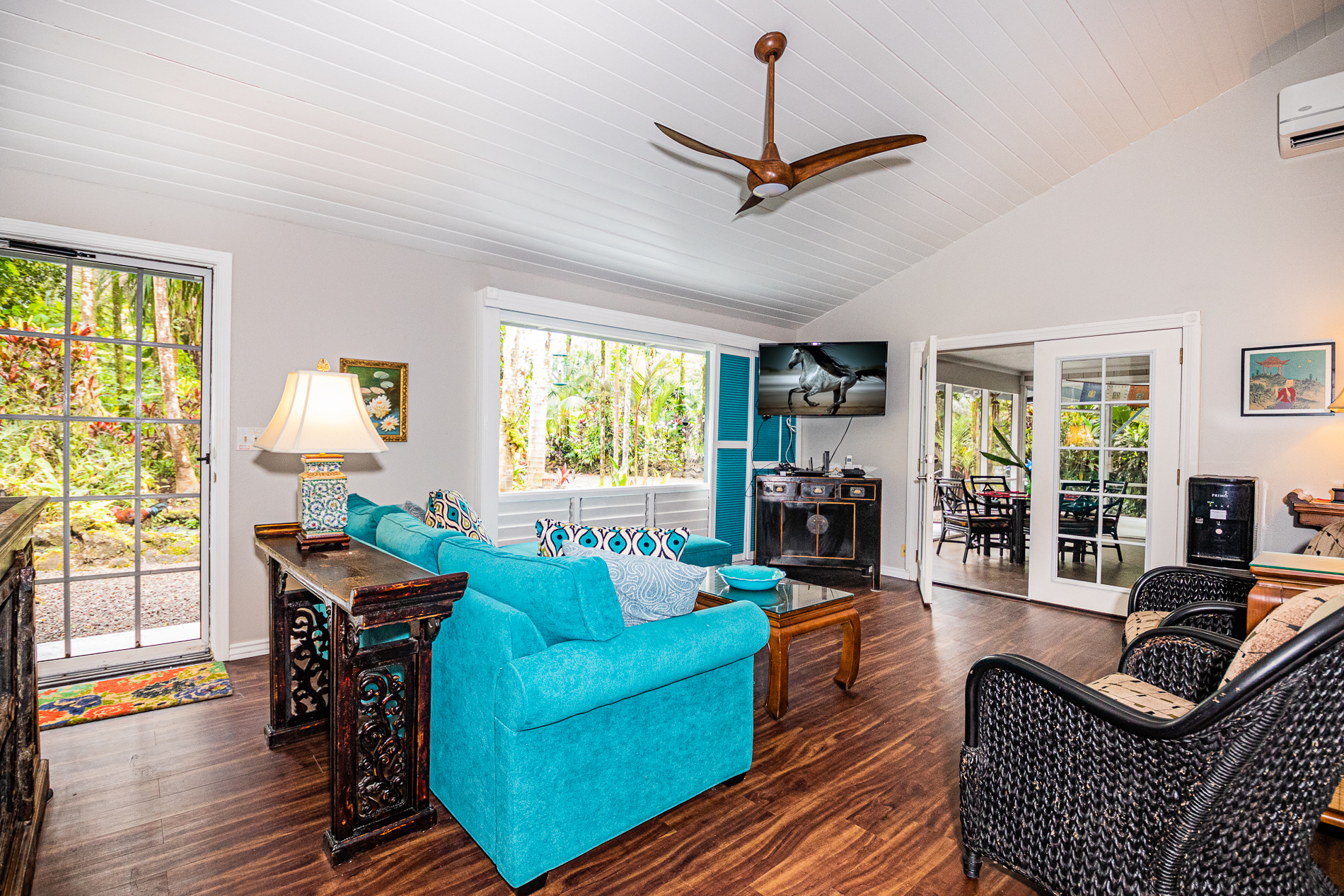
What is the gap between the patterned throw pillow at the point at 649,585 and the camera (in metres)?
1.91

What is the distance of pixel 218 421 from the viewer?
3.30 m

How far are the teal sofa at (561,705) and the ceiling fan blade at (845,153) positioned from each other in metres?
1.77

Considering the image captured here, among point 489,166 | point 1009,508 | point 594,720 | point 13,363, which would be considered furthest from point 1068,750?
point 1009,508

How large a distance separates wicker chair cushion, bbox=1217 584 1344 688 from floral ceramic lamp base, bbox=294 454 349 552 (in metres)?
2.65

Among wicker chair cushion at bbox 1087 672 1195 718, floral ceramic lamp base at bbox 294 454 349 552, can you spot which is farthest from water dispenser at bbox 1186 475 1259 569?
floral ceramic lamp base at bbox 294 454 349 552

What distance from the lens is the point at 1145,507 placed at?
4.43m

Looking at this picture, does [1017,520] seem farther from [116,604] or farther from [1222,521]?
[116,604]

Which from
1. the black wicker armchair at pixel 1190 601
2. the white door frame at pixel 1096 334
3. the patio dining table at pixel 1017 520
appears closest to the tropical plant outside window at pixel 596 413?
the white door frame at pixel 1096 334

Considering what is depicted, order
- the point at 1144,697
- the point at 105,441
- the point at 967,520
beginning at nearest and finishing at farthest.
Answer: the point at 1144,697 → the point at 105,441 → the point at 967,520

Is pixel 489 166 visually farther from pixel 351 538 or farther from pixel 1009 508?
pixel 1009 508

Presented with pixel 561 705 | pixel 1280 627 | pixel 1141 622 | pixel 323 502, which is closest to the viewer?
pixel 1280 627

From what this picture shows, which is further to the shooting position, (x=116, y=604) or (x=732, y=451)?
(x=732, y=451)

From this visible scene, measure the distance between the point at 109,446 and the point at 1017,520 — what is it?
7.06 metres

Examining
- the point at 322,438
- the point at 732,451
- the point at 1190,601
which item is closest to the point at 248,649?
the point at 322,438
